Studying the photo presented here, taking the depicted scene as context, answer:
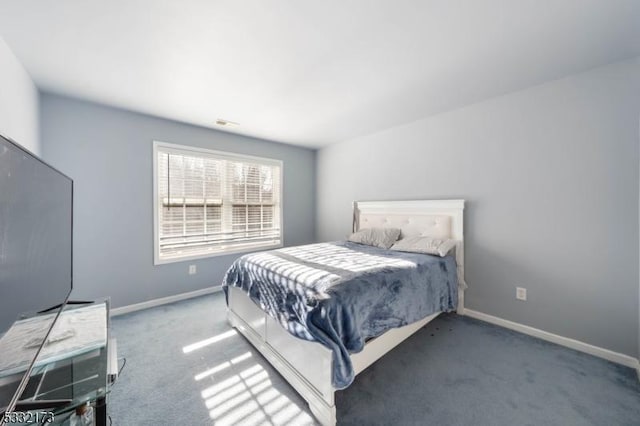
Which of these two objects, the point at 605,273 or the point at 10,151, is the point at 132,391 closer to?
the point at 10,151

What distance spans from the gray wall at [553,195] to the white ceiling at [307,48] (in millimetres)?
256

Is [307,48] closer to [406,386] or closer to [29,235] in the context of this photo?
[29,235]

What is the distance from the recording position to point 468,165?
9.00 feet

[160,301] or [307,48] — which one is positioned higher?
[307,48]

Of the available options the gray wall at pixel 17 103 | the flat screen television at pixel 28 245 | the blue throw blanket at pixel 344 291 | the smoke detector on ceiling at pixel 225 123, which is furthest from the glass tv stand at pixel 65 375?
the smoke detector on ceiling at pixel 225 123

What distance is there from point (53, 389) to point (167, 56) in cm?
206

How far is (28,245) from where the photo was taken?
3.03ft

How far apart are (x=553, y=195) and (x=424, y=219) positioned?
3.81 ft

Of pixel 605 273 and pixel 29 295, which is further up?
pixel 29 295

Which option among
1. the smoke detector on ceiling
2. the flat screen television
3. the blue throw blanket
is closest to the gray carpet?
the blue throw blanket

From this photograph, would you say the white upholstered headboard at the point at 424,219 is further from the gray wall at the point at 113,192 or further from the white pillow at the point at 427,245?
the gray wall at the point at 113,192

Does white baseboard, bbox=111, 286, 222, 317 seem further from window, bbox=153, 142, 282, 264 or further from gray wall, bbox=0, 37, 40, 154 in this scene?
gray wall, bbox=0, 37, 40, 154

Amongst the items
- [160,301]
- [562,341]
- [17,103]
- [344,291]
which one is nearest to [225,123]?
[17,103]

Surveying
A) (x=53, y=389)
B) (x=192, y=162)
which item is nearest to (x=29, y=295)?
(x=53, y=389)
